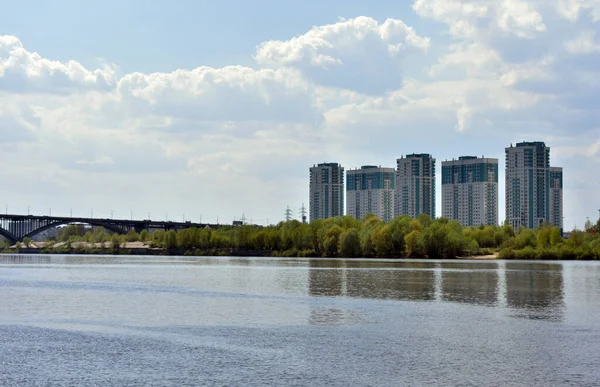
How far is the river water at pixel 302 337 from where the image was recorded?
92.3 ft

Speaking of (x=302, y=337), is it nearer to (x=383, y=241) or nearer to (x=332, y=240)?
(x=383, y=241)

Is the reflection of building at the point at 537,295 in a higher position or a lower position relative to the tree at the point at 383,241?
lower

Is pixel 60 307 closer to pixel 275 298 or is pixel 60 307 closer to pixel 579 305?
pixel 275 298

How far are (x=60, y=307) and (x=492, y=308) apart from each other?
27215 millimetres

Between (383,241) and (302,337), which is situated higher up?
(383,241)

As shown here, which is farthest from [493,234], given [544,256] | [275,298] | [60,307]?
[60,307]

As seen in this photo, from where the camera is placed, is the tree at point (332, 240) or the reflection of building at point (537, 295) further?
the tree at point (332, 240)

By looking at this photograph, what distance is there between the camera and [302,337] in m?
36.8

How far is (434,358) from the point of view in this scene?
104 ft

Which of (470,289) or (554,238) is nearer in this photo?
(470,289)

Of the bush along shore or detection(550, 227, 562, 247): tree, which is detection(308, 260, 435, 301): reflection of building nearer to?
the bush along shore

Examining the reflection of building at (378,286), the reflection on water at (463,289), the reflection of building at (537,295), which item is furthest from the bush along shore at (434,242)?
the reflection of building at (537,295)

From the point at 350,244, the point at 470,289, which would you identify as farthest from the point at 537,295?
the point at 350,244

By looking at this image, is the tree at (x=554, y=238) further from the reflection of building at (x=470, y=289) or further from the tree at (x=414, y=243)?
the reflection of building at (x=470, y=289)
